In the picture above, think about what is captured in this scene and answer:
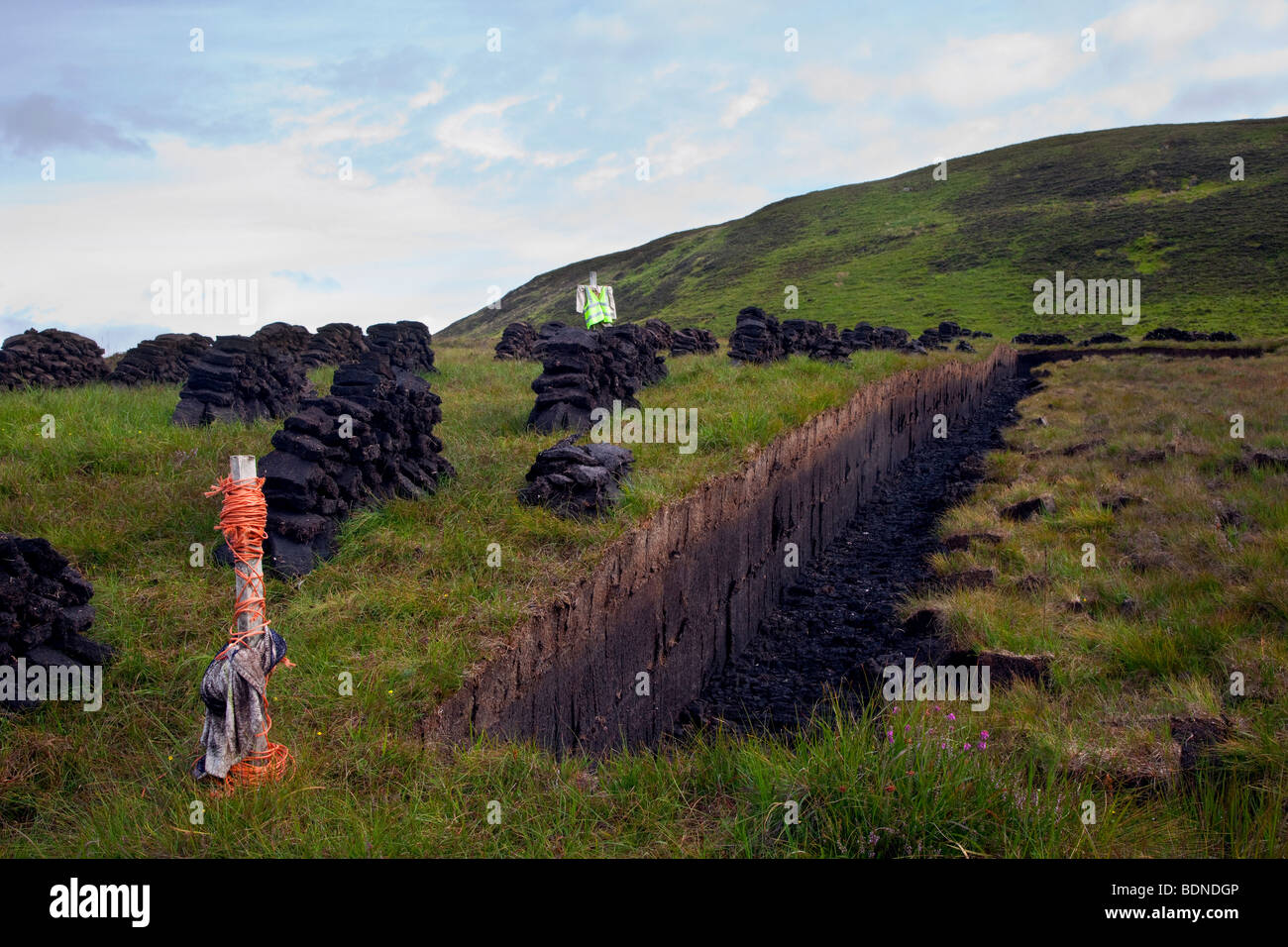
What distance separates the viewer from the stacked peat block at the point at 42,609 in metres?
4.20

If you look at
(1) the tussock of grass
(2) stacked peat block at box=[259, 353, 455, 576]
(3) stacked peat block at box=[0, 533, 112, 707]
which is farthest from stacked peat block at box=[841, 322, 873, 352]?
(3) stacked peat block at box=[0, 533, 112, 707]

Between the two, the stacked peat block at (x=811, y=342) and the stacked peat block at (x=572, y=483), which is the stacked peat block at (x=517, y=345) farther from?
the stacked peat block at (x=572, y=483)

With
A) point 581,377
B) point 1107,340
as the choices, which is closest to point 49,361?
point 581,377

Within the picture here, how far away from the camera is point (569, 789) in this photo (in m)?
3.68

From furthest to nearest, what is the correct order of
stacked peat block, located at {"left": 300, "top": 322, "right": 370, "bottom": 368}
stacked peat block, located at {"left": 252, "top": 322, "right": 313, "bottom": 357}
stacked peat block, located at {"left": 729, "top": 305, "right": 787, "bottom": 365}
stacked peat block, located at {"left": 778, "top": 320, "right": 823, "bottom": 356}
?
stacked peat block, located at {"left": 778, "top": 320, "right": 823, "bottom": 356}, stacked peat block, located at {"left": 729, "top": 305, "right": 787, "bottom": 365}, stacked peat block, located at {"left": 300, "top": 322, "right": 370, "bottom": 368}, stacked peat block, located at {"left": 252, "top": 322, "right": 313, "bottom": 357}

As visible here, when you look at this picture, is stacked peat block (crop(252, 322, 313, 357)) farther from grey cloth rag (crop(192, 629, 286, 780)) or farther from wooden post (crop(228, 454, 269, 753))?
grey cloth rag (crop(192, 629, 286, 780))

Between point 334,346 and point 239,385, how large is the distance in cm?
779

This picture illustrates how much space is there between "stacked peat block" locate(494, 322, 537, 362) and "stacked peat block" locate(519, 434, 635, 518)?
51.3 ft

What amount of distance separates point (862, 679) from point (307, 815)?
495cm

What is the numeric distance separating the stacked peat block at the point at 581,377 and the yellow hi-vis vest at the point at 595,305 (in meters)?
4.76

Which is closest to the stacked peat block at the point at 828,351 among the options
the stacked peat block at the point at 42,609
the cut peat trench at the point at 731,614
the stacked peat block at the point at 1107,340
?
the cut peat trench at the point at 731,614

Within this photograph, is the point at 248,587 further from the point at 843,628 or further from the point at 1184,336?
the point at 1184,336

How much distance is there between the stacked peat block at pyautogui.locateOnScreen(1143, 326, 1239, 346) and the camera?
33125mm
